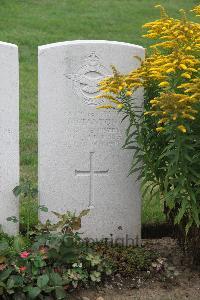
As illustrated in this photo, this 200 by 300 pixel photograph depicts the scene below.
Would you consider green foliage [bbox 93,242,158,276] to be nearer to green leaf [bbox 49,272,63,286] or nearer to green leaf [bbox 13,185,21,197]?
green leaf [bbox 49,272,63,286]

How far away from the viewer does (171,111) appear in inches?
181

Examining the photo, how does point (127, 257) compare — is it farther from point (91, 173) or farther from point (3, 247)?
point (3, 247)

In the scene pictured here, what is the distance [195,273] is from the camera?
5.37 m

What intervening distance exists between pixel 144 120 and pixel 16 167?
104 cm

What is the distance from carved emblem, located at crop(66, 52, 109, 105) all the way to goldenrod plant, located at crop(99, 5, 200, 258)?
190 mm

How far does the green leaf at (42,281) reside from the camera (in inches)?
185

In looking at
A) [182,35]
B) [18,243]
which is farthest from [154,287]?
[182,35]

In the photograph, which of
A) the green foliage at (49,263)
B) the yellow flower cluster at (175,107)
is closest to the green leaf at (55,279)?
the green foliage at (49,263)

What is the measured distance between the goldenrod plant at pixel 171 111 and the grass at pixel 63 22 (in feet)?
14.6

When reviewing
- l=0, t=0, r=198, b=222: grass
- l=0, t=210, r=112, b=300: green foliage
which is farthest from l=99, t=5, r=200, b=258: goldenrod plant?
l=0, t=0, r=198, b=222: grass

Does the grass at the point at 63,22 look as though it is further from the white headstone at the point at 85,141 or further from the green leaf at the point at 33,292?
the green leaf at the point at 33,292

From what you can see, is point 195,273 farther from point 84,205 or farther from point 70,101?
point 70,101

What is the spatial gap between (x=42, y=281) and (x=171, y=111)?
1.39m

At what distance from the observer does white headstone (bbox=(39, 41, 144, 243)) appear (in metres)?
5.38
